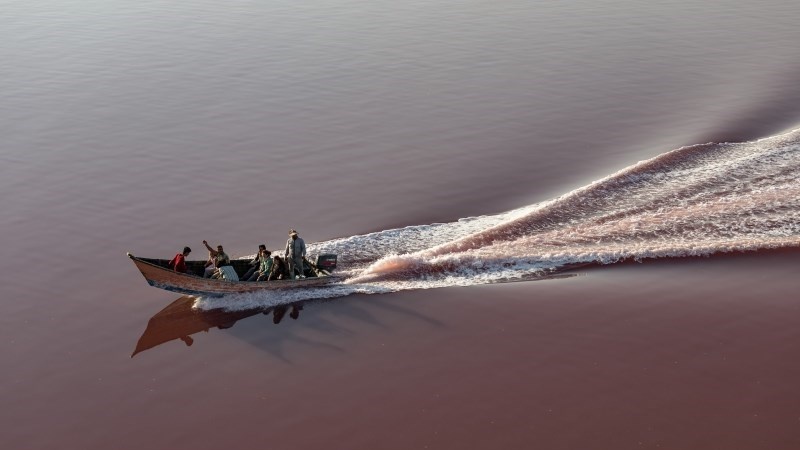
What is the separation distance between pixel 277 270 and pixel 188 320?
2081mm

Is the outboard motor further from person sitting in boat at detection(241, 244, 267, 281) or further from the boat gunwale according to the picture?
person sitting in boat at detection(241, 244, 267, 281)

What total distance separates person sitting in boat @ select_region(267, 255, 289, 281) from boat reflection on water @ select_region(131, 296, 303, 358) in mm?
678

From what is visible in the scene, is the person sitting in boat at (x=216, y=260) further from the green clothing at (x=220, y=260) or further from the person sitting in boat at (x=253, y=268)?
the person sitting in boat at (x=253, y=268)

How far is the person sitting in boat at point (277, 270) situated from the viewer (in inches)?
696

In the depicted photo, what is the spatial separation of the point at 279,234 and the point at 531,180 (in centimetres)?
702

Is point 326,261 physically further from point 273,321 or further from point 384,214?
point 384,214

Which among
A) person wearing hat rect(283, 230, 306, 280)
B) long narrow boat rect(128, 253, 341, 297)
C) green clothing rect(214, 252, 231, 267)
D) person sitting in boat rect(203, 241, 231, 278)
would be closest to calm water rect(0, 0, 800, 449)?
long narrow boat rect(128, 253, 341, 297)

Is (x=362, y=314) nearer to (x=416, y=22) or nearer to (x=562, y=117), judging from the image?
(x=562, y=117)

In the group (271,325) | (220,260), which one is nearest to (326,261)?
(271,325)

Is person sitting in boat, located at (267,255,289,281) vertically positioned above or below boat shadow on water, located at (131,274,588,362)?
above

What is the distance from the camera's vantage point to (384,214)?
2108cm

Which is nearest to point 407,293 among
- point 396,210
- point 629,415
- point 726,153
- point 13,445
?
point 396,210

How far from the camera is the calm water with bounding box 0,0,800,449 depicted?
14031 mm

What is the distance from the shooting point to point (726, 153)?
2283cm
